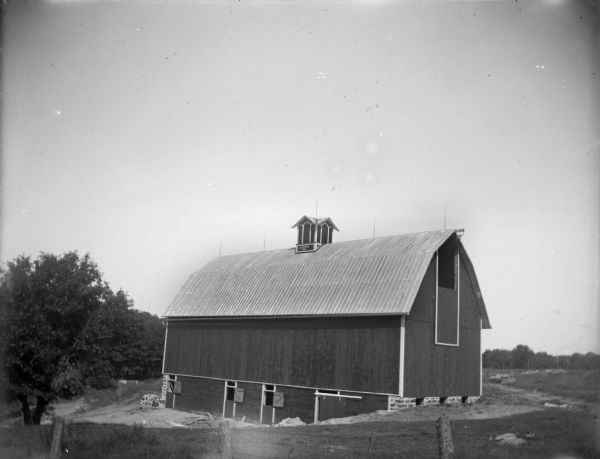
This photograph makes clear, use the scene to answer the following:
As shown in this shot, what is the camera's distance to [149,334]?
70.4 metres

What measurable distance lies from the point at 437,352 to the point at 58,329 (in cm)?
1788

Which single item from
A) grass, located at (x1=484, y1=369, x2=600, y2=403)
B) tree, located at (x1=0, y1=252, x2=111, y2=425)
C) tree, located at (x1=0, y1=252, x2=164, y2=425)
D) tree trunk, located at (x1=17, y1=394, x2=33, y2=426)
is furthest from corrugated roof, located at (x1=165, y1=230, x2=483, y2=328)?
grass, located at (x1=484, y1=369, x2=600, y2=403)

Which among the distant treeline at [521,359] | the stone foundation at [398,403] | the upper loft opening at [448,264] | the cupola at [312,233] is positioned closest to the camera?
the stone foundation at [398,403]

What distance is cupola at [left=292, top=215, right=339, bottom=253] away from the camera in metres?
34.4

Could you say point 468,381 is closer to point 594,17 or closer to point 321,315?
point 321,315

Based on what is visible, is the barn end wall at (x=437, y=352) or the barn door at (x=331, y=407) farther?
the barn door at (x=331, y=407)

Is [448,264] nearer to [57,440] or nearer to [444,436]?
[444,436]

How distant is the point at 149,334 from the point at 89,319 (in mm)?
40491

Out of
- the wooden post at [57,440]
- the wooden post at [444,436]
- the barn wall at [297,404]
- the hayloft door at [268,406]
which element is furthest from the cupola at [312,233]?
the wooden post at [444,436]

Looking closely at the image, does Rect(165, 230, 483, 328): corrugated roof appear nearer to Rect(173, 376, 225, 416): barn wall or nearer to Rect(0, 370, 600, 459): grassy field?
Rect(173, 376, 225, 416): barn wall

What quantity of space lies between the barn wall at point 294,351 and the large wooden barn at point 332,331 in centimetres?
5

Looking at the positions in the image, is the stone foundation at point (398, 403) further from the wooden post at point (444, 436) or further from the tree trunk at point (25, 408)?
the tree trunk at point (25, 408)

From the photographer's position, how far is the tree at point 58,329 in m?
29.4

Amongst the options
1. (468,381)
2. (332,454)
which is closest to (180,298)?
(468,381)
